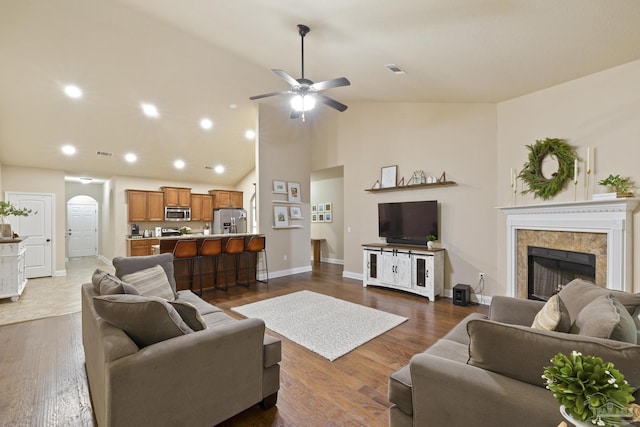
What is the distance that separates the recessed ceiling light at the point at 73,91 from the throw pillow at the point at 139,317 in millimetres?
4874

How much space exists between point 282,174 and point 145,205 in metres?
4.15

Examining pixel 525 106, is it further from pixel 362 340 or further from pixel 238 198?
pixel 238 198

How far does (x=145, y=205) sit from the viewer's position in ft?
26.1

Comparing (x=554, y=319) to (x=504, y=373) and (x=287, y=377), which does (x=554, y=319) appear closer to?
(x=504, y=373)

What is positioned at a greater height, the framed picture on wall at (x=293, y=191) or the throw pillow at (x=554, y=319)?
the framed picture on wall at (x=293, y=191)

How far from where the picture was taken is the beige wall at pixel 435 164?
456 cm

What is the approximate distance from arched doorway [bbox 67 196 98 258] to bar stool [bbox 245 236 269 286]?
318 inches

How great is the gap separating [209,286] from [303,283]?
183 centimetres

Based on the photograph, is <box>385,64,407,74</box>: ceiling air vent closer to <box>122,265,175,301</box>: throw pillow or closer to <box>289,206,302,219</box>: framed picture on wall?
<box>122,265,175,301</box>: throw pillow

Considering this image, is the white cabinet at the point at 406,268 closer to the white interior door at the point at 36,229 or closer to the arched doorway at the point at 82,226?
the white interior door at the point at 36,229

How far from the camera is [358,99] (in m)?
5.72

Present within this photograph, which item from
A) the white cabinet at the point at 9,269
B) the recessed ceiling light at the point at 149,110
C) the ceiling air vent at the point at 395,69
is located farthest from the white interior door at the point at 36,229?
the ceiling air vent at the point at 395,69

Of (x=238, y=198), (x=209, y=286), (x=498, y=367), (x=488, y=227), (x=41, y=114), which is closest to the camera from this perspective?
(x=498, y=367)

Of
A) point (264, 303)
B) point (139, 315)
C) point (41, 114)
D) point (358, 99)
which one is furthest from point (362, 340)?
point (41, 114)
